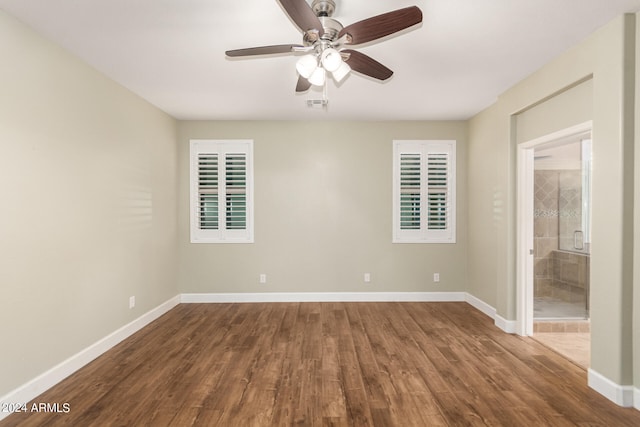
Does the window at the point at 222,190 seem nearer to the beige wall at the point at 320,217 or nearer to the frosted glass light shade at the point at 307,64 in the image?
the beige wall at the point at 320,217

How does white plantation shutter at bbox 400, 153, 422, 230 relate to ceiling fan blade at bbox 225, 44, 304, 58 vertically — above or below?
below

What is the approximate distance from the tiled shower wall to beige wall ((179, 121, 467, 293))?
1608mm

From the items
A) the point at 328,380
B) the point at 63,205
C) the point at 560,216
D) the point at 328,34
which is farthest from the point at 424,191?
the point at 63,205

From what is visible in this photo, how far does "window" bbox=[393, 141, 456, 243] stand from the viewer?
16.7 ft

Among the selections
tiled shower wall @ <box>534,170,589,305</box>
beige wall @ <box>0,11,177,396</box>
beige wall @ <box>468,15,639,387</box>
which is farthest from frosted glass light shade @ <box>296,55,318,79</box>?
tiled shower wall @ <box>534,170,589,305</box>

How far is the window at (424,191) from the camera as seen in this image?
509 cm

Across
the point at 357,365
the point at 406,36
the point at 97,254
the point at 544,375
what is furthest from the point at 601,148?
the point at 97,254

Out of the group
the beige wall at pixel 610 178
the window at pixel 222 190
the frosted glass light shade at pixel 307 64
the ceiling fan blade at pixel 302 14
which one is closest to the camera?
the ceiling fan blade at pixel 302 14

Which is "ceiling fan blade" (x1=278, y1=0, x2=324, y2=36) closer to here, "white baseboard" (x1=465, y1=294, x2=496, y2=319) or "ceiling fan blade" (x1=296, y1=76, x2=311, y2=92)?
"ceiling fan blade" (x1=296, y1=76, x2=311, y2=92)

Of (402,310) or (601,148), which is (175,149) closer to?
(402,310)

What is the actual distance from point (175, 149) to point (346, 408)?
14.0 ft

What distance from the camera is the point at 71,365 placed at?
2826 millimetres

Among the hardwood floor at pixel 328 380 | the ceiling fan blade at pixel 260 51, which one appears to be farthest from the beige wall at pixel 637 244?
the ceiling fan blade at pixel 260 51

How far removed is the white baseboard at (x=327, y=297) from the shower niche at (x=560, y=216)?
1.69 meters
